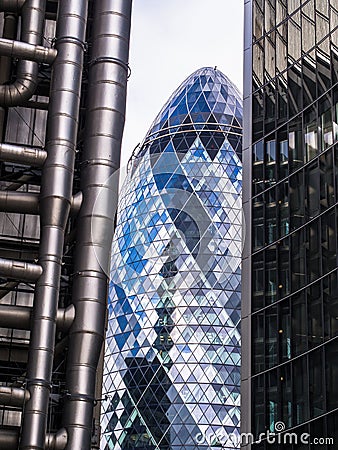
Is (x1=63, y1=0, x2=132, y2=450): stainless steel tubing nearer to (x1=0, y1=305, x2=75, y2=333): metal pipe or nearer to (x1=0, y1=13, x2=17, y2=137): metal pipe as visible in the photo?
(x1=0, y1=305, x2=75, y2=333): metal pipe

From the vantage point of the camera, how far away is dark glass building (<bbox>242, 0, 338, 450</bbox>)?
3353 cm

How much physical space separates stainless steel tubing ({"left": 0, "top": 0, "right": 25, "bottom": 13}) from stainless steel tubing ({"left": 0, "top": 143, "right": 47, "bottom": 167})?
6.30m

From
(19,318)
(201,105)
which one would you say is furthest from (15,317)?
(201,105)

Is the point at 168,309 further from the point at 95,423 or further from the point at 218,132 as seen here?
the point at 95,423

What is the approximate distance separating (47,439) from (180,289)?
64743 millimetres

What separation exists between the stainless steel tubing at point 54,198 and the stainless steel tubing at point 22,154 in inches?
11.6

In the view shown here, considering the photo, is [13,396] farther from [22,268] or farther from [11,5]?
[11,5]

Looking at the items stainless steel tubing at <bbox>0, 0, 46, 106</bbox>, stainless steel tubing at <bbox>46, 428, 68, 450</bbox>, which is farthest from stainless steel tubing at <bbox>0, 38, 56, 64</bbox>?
stainless steel tubing at <bbox>46, 428, 68, 450</bbox>

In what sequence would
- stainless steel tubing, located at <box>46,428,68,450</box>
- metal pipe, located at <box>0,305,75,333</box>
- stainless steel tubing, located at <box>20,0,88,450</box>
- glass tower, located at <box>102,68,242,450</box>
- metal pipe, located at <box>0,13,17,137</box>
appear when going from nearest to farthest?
stainless steel tubing, located at <box>20,0,88,450</box> → stainless steel tubing, located at <box>46,428,68,450</box> → metal pipe, located at <box>0,305,75,333</box> → metal pipe, located at <box>0,13,17,137</box> → glass tower, located at <box>102,68,242,450</box>

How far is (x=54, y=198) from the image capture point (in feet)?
121

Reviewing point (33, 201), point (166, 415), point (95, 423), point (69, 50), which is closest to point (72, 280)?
point (33, 201)

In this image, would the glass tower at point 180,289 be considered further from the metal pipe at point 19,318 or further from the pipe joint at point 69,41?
the metal pipe at point 19,318

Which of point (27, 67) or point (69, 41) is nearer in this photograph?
point (27, 67)

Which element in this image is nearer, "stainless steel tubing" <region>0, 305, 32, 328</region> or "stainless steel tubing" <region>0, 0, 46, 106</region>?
"stainless steel tubing" <region>0, 305, 32, 328</region>
